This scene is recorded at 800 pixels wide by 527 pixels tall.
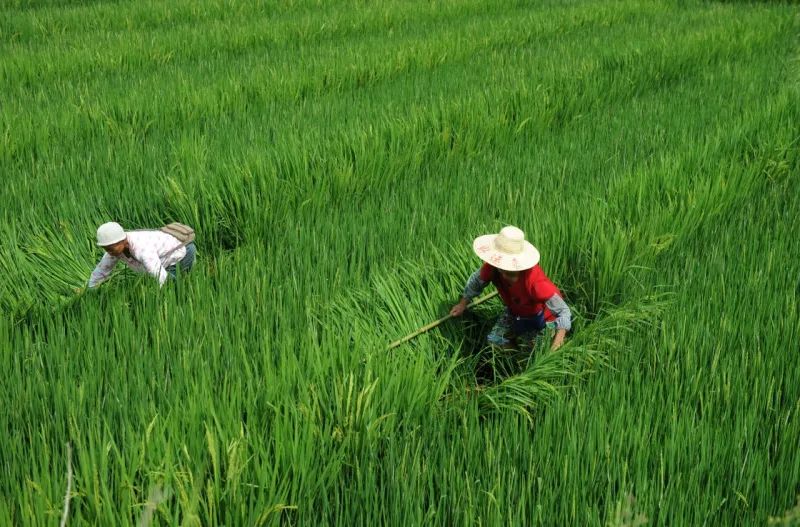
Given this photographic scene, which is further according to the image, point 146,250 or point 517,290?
point 146,250

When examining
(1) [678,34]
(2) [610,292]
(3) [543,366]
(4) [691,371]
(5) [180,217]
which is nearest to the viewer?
(4) [691,371]

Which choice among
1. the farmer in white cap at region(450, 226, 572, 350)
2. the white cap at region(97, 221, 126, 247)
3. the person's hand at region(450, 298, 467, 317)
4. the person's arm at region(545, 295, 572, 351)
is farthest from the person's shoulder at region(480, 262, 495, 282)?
the white cap at region(97, 221, 126, 247)

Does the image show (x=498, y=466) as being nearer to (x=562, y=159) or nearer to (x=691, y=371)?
(x=691, y=371)

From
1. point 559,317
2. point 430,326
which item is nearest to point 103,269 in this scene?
point 430,326

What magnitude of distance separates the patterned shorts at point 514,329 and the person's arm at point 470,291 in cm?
14

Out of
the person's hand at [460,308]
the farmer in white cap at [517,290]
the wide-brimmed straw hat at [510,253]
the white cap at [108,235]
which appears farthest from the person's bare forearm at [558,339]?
the white cap at [108,235]

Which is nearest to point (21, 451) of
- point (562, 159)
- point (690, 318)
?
point (690, 318)

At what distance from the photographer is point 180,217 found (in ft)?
11.5

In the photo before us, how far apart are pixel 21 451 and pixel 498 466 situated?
3.37ft

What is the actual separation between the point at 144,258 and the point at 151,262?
0.11 ft

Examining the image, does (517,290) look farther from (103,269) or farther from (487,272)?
(103,269)

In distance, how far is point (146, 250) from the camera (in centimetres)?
286

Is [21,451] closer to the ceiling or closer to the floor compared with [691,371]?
closer to the ceiling

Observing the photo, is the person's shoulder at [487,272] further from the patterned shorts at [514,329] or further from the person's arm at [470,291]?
the patterned shorts at [514,329]
